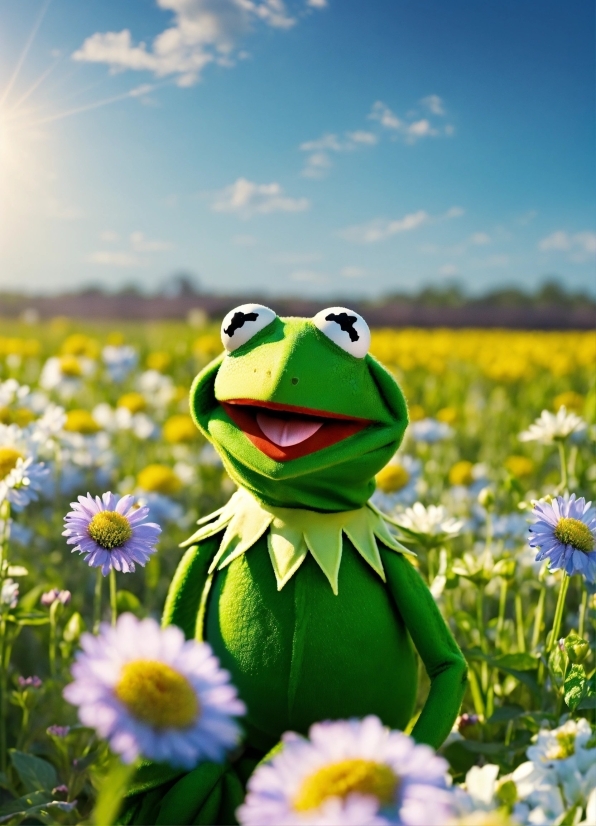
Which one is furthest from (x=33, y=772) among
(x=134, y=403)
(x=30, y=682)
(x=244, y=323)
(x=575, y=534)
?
(x=134, y=403)

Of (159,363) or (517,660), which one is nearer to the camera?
(517,660)

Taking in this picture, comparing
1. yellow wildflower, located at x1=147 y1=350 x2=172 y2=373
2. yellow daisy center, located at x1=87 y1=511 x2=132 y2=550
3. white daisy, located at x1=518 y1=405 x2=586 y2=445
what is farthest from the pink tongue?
yellow wildflower, located at x1=147 y1=350 x2=172 y2=373

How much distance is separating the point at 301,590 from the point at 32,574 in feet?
2.80

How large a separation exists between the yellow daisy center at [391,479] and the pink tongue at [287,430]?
2.97 feet

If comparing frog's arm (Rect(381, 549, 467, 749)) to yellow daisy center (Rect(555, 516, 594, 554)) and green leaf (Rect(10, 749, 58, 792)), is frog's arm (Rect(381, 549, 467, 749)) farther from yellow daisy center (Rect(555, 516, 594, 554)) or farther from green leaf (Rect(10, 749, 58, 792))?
green leaf (Rect(10, 749, 58, 792))

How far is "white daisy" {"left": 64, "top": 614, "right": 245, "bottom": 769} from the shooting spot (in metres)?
0.54

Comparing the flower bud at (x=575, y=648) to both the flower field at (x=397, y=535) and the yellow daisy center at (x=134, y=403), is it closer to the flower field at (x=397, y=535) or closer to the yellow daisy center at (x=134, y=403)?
the flower field at (x=397, y=535)

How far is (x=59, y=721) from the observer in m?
1.36

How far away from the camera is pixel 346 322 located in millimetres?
1077

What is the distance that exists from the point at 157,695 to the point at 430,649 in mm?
555

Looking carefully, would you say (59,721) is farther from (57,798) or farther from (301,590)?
(301,590)

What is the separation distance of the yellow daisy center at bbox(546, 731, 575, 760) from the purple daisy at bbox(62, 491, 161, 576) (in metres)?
0.43

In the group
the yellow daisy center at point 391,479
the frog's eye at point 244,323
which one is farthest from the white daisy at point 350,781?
the yellow daisy center at point 391,479

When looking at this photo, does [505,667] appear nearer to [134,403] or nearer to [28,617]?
[28,617]
